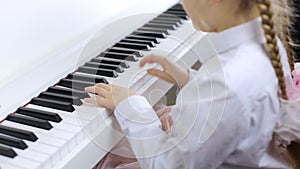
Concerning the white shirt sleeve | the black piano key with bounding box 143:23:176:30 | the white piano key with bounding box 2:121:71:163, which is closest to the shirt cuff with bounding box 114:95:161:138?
the white shirt sleeve

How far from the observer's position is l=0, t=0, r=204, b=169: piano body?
900 mm

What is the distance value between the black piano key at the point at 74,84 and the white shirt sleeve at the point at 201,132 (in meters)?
0.21

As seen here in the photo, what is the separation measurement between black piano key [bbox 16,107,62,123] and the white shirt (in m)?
0.20

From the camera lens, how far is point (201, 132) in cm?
85

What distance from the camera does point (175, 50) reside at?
1.28 meters

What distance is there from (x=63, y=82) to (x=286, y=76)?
0.51 metres

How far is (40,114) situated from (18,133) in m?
0.08

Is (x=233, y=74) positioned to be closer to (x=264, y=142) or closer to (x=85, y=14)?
(x=264, y=142)

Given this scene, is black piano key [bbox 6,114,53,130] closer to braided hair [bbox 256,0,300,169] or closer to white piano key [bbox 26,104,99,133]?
white piano key [bbox 26,104,99,133]

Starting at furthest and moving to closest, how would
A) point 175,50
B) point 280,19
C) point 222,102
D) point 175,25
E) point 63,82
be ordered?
1. point 175,25
2. point 175,50
3. point 63,82
4. point 280,19
5. point 222,102

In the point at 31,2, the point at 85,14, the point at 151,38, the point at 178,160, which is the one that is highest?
the point at 31,2

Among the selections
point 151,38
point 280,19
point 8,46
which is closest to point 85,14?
point 151,38

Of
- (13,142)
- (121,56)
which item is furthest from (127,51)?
(13,142)

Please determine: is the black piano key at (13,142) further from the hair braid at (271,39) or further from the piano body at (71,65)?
the hair braid at (271,39)
